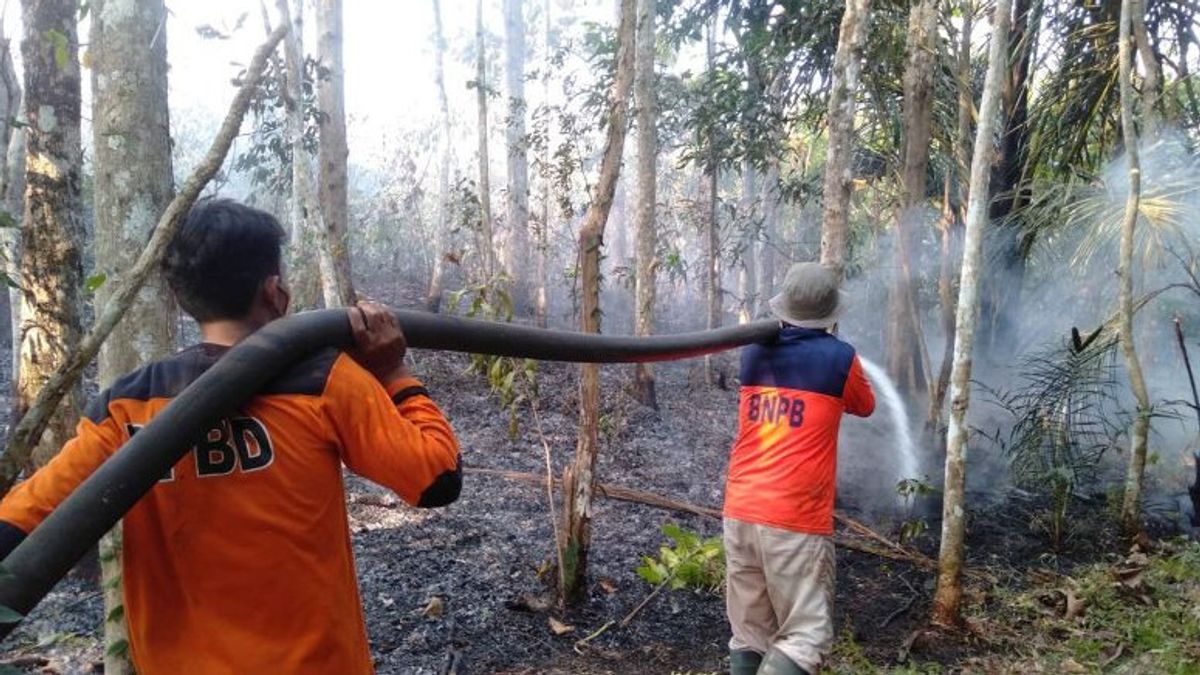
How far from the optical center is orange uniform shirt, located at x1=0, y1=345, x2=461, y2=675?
1.57 metres

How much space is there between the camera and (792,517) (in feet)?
11.5

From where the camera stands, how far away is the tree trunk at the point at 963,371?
195 inches

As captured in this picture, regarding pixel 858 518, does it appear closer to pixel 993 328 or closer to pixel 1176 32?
pixel 993 328

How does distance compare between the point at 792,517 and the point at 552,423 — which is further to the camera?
the point at 552,423

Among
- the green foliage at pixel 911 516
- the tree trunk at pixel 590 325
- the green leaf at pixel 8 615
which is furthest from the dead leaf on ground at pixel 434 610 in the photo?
the green leaf at pixel 8 615

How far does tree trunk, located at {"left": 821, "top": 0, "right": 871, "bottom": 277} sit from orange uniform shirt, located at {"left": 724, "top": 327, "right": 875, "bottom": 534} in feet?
6.38

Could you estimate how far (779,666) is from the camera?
3.40 metres

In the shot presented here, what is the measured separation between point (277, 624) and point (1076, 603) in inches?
202

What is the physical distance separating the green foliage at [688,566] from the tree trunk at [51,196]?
3.33m

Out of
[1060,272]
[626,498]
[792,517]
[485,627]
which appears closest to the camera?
[792,517]

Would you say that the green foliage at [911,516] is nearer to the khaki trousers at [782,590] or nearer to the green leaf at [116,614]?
the khaki trousers at [782,590]

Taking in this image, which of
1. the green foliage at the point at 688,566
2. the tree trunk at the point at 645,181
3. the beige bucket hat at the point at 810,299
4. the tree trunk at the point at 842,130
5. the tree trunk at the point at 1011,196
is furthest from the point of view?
the tree trunk at the point at 645,181

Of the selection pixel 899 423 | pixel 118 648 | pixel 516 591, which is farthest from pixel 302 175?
pixel 899 423

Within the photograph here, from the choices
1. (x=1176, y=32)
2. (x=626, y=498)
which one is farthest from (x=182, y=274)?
(x=1176, y=32)
